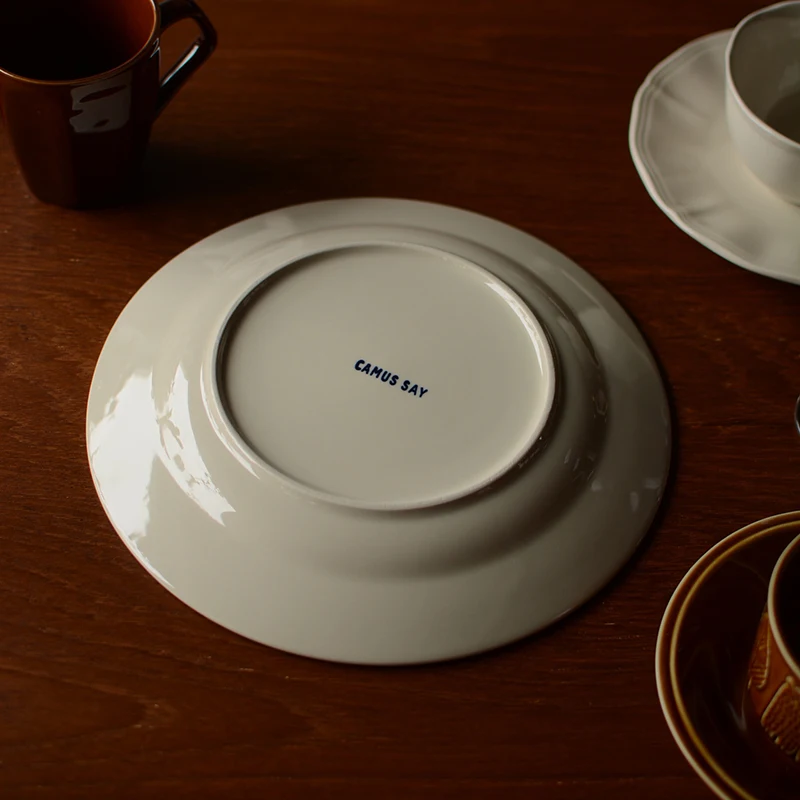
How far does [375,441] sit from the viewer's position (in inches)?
18.4

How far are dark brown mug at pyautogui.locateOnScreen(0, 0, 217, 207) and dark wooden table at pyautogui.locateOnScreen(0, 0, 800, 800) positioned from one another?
3 cm

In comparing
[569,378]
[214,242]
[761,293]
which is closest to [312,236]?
[214,242]

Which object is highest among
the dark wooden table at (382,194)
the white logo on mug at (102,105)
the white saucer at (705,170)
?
the white logo on mug at (102,105)

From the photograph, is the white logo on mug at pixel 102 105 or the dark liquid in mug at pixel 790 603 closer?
the dark liquid in mug at pixel 790 603

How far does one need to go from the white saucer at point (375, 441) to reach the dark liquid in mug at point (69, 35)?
148 mm

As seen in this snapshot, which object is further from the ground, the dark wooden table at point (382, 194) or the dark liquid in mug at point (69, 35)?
the dark liquid in mug at point (69, 35)

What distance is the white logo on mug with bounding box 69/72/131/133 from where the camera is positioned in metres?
0.52

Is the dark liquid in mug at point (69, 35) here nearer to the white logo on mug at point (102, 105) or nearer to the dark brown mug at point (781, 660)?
the white logo on mug at point (102, 105)

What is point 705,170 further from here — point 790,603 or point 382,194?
point 790,603

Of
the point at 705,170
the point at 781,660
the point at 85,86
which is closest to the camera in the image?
the point at 781,660

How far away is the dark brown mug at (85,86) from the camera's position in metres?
0.52

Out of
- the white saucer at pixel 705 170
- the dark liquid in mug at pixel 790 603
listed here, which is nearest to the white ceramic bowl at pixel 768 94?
the white saucer at pixel 705 170

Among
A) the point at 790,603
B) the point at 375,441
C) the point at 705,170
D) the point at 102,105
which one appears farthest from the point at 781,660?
the point at 102,105

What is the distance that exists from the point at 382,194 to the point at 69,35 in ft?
0.73
